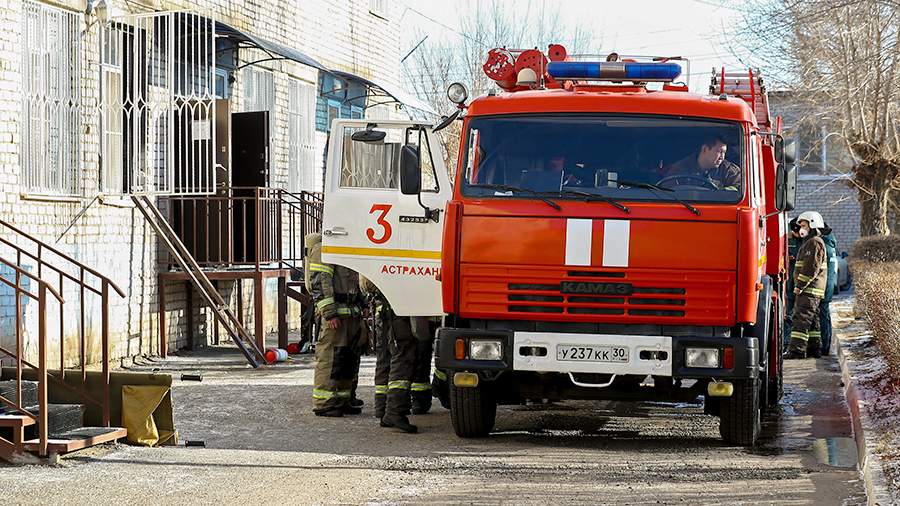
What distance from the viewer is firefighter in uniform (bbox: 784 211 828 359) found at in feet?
49.5

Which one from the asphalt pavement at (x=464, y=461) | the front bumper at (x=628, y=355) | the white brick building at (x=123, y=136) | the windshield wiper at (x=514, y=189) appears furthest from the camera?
the white brick building at (x=123, y=136)

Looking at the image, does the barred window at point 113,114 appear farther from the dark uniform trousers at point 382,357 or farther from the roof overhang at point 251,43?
the dark uniform trousers at point 382,357

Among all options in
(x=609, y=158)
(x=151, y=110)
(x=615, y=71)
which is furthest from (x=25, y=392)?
(x=151, y=110)

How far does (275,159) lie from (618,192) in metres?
10.2

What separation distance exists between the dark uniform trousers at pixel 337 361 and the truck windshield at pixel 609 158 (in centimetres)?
207

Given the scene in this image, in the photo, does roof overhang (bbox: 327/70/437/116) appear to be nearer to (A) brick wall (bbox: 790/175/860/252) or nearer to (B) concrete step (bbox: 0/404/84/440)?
(B) concrete step (bbox: 0/404/84/440)

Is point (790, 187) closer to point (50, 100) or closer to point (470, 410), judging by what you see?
point (470, 410)

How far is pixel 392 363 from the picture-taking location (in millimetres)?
9875

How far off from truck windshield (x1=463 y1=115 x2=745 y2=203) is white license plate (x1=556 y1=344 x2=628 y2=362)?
976mm

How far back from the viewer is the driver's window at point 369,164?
34.2 feet

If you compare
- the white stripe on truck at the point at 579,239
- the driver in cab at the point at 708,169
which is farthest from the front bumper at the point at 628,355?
the driver in cab at the point at 708,169

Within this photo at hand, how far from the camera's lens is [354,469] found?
790 centimetres

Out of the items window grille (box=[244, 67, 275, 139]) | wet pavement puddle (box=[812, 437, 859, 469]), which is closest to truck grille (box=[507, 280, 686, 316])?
wet pavement puddle (box=[812, 437, 859, 469])

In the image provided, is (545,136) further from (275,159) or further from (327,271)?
(275,159)
